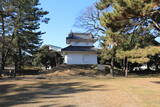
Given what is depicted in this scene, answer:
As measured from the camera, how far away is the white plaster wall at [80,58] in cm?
3675

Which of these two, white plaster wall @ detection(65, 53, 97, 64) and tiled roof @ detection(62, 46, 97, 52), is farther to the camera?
tiled roof @ detection(62, 46, 97, 52)

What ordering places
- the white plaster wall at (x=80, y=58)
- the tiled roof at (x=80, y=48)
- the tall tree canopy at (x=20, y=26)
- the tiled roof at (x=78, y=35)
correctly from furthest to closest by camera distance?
the tiled roof at (x=78, y=35), the tiled roof at (x=80, y=48), the white plaster wall at (x=80, y=58), the tall tree canopy at (x=20, y=26)

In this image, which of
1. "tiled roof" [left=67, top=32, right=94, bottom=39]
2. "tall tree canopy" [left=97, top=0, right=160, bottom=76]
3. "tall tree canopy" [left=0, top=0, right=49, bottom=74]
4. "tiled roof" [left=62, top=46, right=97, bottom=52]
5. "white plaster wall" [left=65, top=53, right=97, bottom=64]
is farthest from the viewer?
"tiled roof" [left=67, top=32, right=94, bottom=39]

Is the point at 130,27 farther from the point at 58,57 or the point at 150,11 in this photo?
the point at 58,57

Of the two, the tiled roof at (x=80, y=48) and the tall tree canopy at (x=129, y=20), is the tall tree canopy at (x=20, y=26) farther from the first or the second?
the tall tree canopy at (x=129, y=20)

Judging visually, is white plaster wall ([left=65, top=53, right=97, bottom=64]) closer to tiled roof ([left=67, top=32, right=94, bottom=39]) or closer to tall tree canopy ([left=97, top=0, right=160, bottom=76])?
tiled roof ([left=67, top=32, right=94, bottom=39])

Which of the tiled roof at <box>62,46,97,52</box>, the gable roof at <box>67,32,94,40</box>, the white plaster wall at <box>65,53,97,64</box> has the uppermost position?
the gable roof at <box>67,32,94,40</box>

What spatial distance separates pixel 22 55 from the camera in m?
39.0

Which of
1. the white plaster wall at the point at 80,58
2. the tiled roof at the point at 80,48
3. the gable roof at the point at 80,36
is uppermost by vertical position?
the gable roof at the point at 80,36

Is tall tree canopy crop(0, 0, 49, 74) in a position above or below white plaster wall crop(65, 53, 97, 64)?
above

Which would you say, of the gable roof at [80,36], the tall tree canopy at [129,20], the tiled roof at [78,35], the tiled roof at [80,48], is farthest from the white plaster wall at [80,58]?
the tall tree canopy at [129,20]

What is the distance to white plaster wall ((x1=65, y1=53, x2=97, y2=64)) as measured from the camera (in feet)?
121

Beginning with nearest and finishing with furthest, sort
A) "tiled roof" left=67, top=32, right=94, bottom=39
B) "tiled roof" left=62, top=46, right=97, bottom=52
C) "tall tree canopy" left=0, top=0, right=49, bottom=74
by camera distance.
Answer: "tall tree canopy" left=0, top=0, right=49, bottom=74 → "tiled roof" left=62, top=46, right=97, bottom=52 → "tiled roof" left=67, top=32, right=94, bottom=39

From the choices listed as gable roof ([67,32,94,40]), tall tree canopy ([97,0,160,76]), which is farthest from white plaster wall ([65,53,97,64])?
tall tree canopy ([97,0,160,76])
